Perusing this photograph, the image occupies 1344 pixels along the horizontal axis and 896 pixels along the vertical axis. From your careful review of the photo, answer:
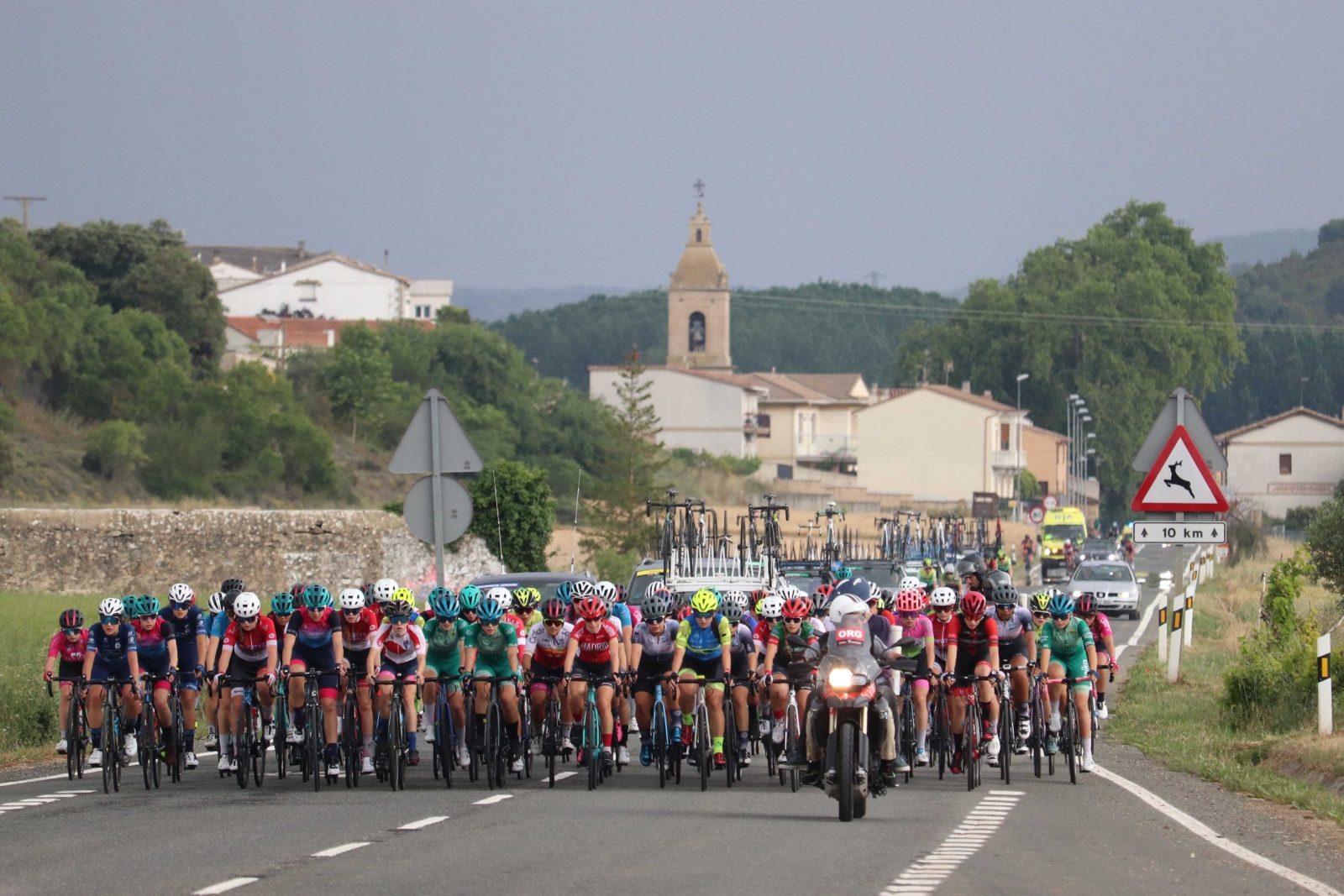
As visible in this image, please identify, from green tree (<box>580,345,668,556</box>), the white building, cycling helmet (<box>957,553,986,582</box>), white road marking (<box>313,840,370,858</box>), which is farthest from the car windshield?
the white building

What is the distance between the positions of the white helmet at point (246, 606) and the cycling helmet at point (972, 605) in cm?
557

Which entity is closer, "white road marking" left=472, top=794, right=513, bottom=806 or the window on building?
"white road marking" left=472, top=794, right=513, bottom=806

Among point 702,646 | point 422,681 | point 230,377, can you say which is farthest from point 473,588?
point 230,377

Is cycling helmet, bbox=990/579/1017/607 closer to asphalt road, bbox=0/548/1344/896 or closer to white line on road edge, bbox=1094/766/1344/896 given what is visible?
asphalt road, bbox=0/548/1344/896

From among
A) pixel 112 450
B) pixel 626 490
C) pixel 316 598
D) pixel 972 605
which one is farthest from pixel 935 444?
pixel 316 598

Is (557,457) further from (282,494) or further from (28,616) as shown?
(28,616)

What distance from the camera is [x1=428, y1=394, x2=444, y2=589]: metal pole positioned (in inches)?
637

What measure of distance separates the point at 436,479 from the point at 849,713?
5483mm

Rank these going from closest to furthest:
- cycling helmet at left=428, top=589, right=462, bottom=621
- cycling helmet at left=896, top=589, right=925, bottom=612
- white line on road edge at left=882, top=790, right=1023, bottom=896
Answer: white line on road edge at left=882, top=790, right=1023, bottom=896, cycling helmet at left=896, top=589, right=925, bottom=612, cycling helmet at left=428, top=589, right=462, bottom=621

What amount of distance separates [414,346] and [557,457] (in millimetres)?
10832

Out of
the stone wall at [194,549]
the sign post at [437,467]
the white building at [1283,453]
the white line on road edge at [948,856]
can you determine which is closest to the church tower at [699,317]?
the white building at [1283,453]

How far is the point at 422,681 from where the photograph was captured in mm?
15234

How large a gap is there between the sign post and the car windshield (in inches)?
1226

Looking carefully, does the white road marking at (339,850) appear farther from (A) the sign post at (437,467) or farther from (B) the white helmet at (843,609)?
(A) the sign post at (437,467)
